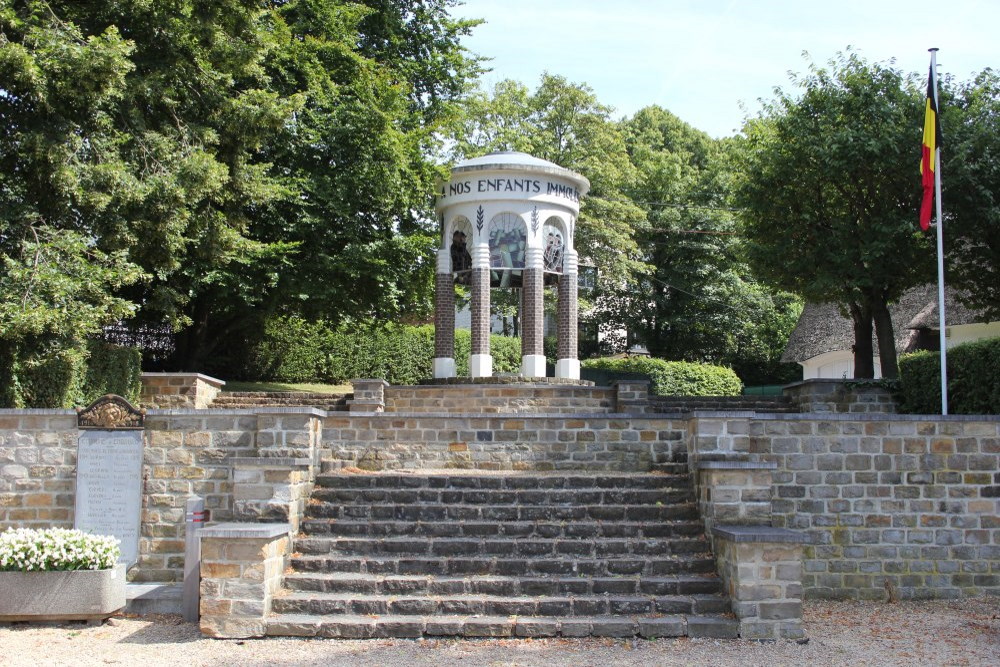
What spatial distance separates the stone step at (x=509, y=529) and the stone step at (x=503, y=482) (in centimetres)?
70

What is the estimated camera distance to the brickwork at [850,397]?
16.1 meters

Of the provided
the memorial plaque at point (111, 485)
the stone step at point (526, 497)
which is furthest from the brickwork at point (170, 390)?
the stone step at point (526, 497)

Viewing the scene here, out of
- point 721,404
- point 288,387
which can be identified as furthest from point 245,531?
point 288,387

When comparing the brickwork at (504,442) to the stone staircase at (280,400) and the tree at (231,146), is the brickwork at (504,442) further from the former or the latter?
the stone staircase at (280,400)

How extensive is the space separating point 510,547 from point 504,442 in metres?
2.61

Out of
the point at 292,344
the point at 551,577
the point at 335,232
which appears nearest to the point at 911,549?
the point at 551,577

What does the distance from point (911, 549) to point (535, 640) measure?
4.86 meters

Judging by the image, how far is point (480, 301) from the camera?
18.8 metres

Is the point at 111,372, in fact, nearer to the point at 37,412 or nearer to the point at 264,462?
the point at 37,412

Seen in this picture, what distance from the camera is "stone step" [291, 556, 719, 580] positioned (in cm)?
922

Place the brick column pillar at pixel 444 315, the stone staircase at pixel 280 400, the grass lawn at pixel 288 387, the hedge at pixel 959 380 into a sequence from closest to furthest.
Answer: the hedge at pixel 959 380 < the stone staircase at pixel 280 400 < the brick column pillar at pixel 444 315 < the grass lawn at pixel 288 387

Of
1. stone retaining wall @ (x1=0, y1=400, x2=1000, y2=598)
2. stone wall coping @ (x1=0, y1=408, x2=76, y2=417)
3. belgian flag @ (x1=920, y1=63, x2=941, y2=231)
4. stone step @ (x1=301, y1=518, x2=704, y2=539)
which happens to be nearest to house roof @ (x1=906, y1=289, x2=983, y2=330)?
belgian flag @ (x1=920, y1=63, x2=941, y2=231)

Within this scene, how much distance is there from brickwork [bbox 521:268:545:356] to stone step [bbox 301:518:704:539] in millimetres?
8992

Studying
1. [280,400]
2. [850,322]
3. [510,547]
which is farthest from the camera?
[850,322]
